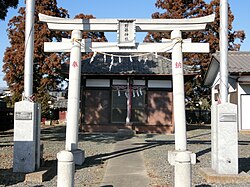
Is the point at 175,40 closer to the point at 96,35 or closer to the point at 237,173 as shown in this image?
the point at 237,173

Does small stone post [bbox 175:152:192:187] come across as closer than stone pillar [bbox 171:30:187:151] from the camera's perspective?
Yes

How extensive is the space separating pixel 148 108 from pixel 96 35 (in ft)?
58.2

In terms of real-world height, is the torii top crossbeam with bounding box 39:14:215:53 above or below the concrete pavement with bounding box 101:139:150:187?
above

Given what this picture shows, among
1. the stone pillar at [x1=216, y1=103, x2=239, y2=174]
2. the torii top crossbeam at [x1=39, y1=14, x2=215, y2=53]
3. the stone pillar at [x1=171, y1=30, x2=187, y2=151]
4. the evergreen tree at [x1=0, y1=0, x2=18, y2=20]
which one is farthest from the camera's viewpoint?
the evergreen tree at [x1=0, y1=0, x2=18, y2=20]

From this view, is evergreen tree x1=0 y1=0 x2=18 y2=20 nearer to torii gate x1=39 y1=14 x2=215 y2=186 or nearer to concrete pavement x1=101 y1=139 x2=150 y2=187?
torii gate x1=39 y1=14 x2=215 y2=186

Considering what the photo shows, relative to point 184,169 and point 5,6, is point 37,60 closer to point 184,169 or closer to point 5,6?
point 5,6

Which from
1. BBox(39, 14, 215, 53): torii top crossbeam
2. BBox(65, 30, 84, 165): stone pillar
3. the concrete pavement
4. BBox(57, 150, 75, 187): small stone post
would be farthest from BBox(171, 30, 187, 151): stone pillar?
BBox(57, 150, 75, 187): small stone post

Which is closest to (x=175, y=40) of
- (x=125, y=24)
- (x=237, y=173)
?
(x=125, y=24)

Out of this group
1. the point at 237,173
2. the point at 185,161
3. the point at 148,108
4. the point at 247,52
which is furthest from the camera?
the point at 247,52

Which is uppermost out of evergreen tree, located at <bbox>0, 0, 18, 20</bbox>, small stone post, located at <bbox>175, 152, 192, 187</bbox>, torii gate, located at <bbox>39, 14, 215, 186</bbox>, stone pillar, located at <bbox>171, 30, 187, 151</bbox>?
evergreen tree, located at <bbox>0, 0, 18, 20</bbox>

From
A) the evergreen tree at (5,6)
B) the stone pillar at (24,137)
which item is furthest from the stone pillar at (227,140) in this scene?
the evergreen tree at (5,6)

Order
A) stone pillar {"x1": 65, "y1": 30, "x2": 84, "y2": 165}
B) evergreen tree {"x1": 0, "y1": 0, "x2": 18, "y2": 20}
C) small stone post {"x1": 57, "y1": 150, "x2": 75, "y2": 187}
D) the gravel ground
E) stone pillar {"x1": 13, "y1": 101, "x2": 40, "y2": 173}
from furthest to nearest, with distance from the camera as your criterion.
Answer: evergreen tree {"x1": 0, "y1": 0, "x2": 18, "y2": 20} < stone pillar {"x1": 65, "y1": 30, "x2": 84, "y2": 165} < stone pillar {"x1": 13, "y1": 101, "x2": 40, "y2": 173} < the gravel ground < small stone post {"x1": 57, "y1": 150, "x2": 75, "y2": 187}

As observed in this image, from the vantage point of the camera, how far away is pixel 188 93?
28703 millimetres

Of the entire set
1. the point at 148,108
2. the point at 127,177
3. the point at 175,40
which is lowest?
the point at 127,177
